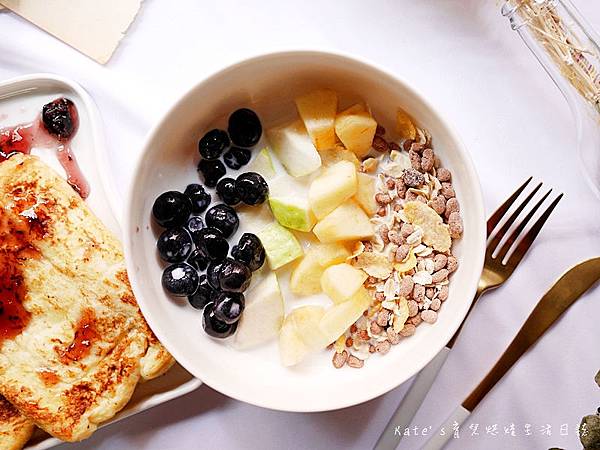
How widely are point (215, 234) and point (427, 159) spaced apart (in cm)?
33

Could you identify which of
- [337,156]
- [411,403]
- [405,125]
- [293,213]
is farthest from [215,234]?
[411,403]

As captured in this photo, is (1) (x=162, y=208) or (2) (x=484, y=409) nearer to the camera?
(1) (x=162, y=208)

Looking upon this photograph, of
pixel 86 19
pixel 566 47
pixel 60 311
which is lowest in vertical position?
pixel 60 311

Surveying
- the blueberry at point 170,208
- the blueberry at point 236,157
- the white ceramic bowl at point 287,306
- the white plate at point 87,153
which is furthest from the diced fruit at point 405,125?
the white plate at point 87,153

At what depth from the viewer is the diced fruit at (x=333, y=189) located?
1056 mm

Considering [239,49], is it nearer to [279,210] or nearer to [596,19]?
[279,210]

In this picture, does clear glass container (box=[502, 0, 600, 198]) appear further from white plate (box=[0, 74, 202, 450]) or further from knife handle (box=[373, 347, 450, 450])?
white plate (box=[0, 74, 202, 450])

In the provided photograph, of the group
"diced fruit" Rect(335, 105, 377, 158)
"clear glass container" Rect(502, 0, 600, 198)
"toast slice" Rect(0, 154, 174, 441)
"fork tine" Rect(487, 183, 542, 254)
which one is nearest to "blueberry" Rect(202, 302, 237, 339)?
"toast slice" Rect(0, 154, 174, 441)

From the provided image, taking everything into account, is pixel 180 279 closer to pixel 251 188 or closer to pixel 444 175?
pixel 251 188

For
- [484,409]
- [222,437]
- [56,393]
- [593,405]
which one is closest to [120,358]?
[56,393]

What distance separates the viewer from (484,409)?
125 cm

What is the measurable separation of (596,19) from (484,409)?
678 millimetres

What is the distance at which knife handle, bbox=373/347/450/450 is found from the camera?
1201mm

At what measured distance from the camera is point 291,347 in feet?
3.60
